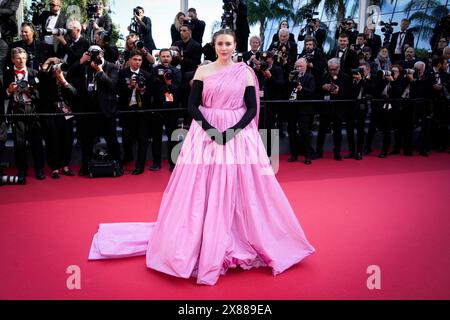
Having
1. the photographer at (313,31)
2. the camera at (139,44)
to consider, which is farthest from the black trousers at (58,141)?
the photographer at (313,31)

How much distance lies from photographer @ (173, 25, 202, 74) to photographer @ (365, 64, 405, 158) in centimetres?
276

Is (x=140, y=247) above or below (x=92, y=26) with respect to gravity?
below

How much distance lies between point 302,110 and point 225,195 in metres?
3.81

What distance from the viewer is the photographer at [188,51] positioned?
6416 mm

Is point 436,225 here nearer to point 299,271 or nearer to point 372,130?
point 299,271

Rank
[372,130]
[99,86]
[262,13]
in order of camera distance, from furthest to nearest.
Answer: [262,13], [372,130], [99,86]

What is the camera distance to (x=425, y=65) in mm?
7199

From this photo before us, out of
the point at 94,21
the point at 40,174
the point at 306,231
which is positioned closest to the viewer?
the point at 306,231

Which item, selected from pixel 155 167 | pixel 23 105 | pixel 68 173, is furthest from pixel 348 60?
pixel 23 105

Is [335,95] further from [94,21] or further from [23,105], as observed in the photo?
[23,105]

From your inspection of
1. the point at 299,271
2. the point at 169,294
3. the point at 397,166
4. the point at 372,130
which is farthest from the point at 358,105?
the point at 169,294

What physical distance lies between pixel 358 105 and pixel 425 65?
4.97ft

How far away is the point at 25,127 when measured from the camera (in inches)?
211

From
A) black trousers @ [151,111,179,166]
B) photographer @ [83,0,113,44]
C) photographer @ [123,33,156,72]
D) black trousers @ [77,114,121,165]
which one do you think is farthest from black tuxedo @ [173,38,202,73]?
black trousers @ [77,114,121,165]
